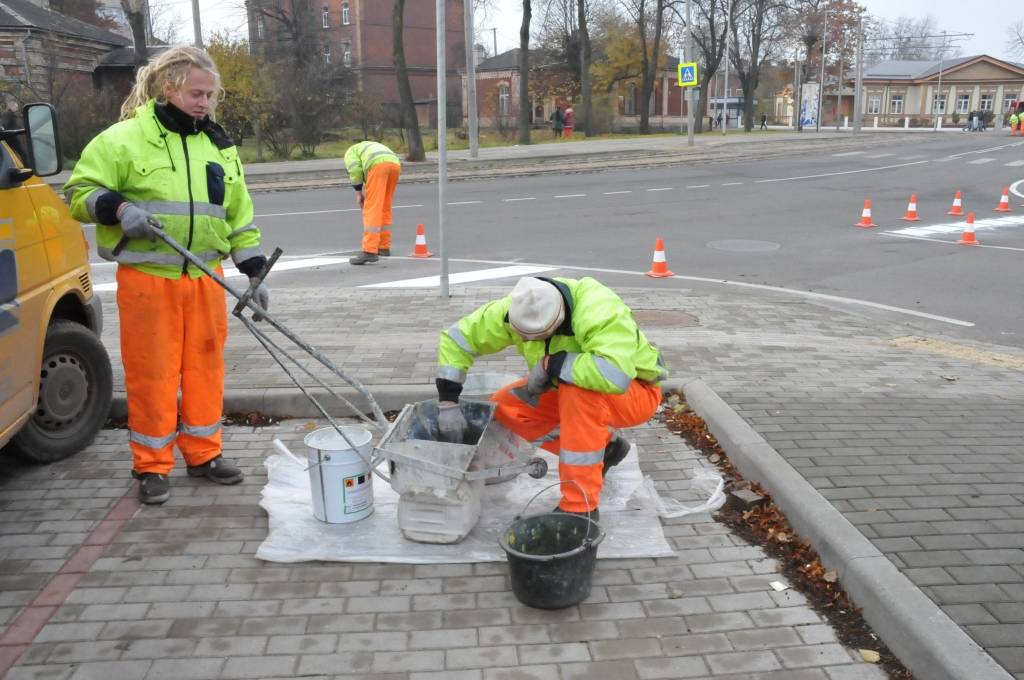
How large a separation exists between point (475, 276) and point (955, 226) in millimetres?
9769

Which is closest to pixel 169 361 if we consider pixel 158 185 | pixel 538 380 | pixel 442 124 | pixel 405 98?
pixel 158 185

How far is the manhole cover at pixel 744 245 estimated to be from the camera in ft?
42.7

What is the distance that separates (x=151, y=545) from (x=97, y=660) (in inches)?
35.1

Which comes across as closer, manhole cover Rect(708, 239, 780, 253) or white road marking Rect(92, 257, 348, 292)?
white road marking Rect(92, 257, 348, 292)

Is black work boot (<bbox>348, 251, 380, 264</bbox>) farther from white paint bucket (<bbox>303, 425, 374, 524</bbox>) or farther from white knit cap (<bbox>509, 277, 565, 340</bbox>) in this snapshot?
white knit cap (<bbox>509, 277, 565, 340</bbox>)

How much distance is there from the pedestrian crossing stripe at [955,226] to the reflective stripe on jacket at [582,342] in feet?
40.2

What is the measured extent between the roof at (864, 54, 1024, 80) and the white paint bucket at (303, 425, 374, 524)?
9494 cm

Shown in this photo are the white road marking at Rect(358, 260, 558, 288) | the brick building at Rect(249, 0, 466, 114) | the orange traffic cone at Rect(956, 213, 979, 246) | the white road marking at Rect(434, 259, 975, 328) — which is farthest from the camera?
the brick building at Rect(249, 0, 466, 114)

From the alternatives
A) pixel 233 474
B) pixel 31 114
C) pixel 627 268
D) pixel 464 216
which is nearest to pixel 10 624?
pixel 233 474

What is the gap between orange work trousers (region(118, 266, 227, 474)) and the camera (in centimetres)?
413

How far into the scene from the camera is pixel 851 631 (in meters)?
3.32

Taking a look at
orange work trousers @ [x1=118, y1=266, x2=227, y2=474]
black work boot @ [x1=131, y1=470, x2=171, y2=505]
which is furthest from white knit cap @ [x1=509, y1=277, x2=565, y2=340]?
black work boot @ [x1=131, y1=470, x2=171, y2=505]

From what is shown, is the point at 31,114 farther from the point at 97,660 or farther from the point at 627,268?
the point at 627,268

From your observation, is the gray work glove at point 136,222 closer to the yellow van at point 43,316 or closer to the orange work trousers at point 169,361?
the orange work trousers at point 169,361
